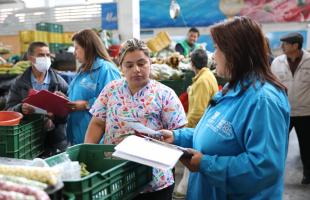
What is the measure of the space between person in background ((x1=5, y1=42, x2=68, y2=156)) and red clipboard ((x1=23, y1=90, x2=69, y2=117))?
66mm

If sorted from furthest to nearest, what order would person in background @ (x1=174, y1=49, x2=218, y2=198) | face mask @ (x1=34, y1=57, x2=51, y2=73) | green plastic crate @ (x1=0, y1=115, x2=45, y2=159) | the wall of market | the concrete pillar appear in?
the wall of market
the concrete pillar
person in background @ (x1=174, y1=49, x2=218, y2=198)
face mask @ (x1=34, y1=57, x2=51, y2=73)
green plastic crate @ (x1=0, y1=115, x2=45, y2=159)

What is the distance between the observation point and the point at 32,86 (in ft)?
8.61

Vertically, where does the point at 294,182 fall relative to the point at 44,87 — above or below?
below

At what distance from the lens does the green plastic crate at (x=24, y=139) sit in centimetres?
193

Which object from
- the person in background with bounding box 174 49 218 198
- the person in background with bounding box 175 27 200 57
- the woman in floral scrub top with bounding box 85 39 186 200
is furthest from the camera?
the person in background with bounding box 175 27 200 57

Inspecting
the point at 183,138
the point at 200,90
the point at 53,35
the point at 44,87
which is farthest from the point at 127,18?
the point at 183,138

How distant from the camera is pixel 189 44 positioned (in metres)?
5.34

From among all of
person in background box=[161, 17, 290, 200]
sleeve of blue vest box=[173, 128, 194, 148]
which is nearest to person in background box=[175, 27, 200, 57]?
sleeve of blue vest box=[173, 128, 194, 148]

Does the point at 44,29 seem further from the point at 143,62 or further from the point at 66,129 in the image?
the point at 143,62

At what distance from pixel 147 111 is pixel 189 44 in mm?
3875

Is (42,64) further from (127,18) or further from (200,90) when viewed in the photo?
(127,18)

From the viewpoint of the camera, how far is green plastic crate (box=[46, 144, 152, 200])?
3.11ft

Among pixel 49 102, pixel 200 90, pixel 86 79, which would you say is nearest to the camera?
pixel 49 102

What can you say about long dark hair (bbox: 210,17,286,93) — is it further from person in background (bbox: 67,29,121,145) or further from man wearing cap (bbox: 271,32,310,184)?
man wearing cap (bbox: 271,32,310,184)
